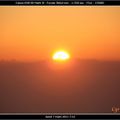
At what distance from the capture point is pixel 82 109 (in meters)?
4.09

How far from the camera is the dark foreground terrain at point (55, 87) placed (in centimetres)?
411

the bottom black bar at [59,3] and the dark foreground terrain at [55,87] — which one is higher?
the bottom black bar at [59,3]

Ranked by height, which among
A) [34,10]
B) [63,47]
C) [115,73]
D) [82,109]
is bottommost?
[82,109]

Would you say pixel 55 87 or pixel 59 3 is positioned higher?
pixel 59 3

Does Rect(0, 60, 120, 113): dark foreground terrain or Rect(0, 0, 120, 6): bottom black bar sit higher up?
Rect(0, 0, 120, 6): bottom black bar

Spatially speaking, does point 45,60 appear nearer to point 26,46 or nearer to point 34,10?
point 26,46

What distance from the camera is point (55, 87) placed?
13.5 feet

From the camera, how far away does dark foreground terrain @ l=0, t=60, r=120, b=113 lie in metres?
4.11

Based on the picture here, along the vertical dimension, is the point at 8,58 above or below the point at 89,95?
above

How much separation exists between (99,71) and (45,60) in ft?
1.70

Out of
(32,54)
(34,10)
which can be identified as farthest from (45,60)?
(34,10)

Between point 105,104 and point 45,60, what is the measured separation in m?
0.70

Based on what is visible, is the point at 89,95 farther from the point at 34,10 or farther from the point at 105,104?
the point at 34,10

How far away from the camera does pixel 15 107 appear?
13.5 ft
